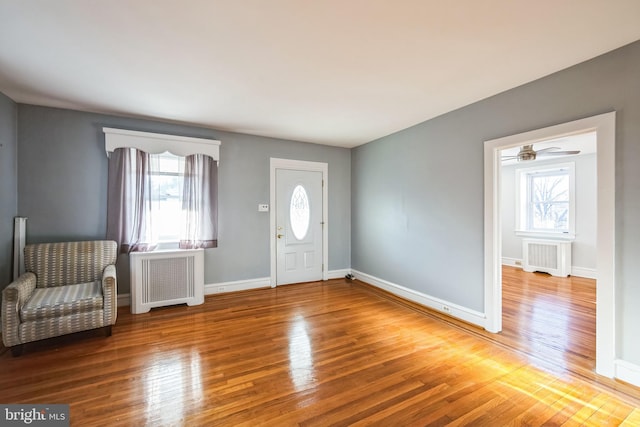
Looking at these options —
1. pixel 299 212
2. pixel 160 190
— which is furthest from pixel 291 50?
pixel 299 212

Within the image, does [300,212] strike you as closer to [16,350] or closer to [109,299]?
[109,299]

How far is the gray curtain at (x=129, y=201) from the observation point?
3484 mm

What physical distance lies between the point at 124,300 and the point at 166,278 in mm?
678

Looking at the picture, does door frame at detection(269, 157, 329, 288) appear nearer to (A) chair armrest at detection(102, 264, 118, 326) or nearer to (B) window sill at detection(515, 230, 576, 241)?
(A) chair armrest at detection(102, 264, 118, 326)

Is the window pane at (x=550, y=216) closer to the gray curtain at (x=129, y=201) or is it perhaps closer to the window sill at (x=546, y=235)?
the window sill at (x=546, y=235)

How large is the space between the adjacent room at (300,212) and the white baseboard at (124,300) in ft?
0.15

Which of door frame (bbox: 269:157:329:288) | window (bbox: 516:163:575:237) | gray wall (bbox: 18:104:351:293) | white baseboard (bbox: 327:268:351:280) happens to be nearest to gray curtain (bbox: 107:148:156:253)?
gray wall (bbox: 18:104:351:293)

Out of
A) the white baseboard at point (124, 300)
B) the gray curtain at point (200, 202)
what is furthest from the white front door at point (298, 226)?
the white baseboard at point (124, 300)

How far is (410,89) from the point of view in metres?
2.80

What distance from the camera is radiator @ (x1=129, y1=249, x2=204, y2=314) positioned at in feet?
11.3

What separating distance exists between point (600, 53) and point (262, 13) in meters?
2.63

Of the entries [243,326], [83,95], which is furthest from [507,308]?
[83,95]

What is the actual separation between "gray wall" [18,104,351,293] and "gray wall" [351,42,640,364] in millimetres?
1511

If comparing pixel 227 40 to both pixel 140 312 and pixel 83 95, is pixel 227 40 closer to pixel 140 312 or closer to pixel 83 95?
pixel 83 95
